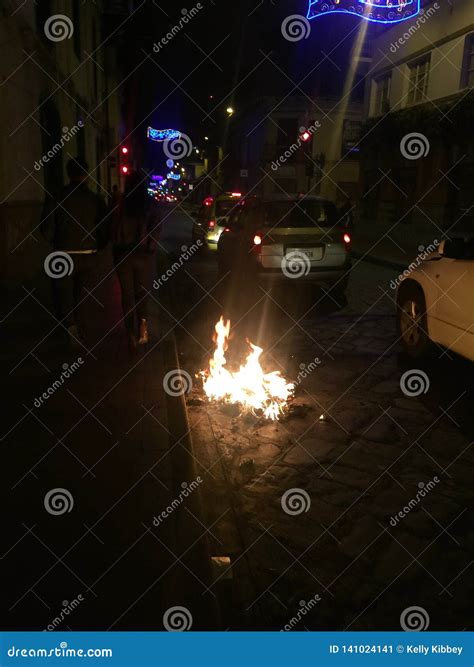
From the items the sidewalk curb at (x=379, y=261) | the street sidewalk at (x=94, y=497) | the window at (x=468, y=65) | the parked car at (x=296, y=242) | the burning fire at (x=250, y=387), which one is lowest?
the street sidewalk at (x=94, y=497)

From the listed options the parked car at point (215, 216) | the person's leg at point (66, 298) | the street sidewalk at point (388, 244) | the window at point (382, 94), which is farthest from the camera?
the window at point (382, 94)

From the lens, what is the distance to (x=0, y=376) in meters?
5.72

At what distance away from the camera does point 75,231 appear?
6715 millimetres

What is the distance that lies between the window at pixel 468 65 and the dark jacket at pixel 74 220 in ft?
57.8

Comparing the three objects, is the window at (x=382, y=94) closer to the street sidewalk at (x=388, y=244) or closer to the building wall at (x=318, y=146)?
the street sidewalk at (x=388, y=244)

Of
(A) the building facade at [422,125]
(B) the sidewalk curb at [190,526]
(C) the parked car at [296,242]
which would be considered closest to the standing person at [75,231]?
(B) the sidewalk curb at [190,526]

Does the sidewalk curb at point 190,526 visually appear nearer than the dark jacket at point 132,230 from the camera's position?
Yes

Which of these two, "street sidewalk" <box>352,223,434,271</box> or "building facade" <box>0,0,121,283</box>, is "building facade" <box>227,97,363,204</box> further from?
"building facade" <box>0,0,121,283</box>

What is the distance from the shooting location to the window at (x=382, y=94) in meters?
25.9

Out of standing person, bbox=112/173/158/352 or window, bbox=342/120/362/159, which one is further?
window, bbox=342/120/362/159

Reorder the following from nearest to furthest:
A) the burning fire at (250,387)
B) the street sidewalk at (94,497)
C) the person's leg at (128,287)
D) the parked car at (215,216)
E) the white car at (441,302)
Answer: the street sidewalk at (94,497)
the burning fire at (250,387)
the white car at (441,302)
the person's leg at (128,287)
the parked car at (215,216)

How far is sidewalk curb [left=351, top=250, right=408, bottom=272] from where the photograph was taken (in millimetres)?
16719

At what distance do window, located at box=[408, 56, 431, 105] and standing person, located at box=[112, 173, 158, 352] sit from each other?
1970 centimetres

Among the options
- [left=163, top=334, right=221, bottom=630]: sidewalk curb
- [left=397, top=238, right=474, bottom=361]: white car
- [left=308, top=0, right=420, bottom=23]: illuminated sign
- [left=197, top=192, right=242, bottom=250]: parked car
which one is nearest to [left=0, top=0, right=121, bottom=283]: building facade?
[left=197, top=192, right=242, bottom=250]: parked car
